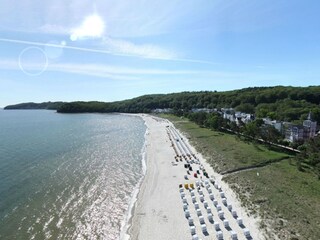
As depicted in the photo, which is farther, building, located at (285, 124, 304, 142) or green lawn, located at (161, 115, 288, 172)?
building, located at (285, 124, 304, 142)

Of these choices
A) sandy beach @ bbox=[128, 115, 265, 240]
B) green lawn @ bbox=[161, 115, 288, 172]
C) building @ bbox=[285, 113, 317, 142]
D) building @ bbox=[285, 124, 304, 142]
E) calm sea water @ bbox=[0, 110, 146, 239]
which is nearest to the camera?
sandy beach @ bbox=[128, 115, 265, 240]

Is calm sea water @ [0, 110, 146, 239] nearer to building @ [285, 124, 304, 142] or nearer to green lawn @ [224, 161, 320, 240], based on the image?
green lawn @ [224, 161, 320, 240]

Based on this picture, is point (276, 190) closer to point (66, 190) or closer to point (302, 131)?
point (66, 190)

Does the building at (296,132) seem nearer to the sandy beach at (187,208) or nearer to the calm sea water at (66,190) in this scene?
the sandy beach at (187,208)

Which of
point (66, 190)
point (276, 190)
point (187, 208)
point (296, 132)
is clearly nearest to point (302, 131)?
point (296, 132)

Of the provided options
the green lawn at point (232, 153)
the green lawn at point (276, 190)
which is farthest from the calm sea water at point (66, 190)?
the green lawn at point (276, 190)

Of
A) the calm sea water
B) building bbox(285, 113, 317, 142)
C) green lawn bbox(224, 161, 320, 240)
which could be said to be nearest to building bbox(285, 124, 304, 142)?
building bbox(285, 113, 317, 142)

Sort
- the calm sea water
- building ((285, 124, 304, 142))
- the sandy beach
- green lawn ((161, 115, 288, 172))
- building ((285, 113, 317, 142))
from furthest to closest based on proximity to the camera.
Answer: building ((285, 113, 317, 142)) → building ((285, 124, 304, 142)) → green lawn ((161, 115, 288, 172)) → the calm sea water → the sandy beach
